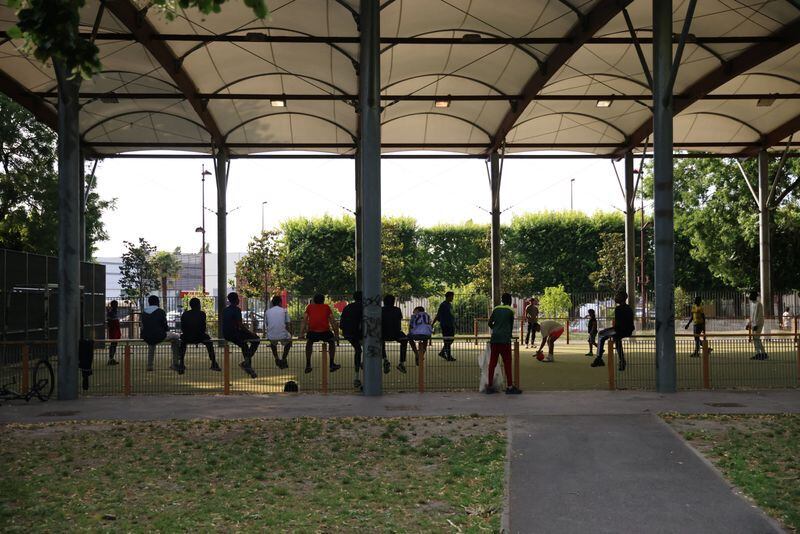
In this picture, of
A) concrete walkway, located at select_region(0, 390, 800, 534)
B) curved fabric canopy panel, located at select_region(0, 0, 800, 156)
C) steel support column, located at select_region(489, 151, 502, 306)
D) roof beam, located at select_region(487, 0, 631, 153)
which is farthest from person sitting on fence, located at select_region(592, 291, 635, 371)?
steel support column, located at select_region(489, 151, 502, 306)

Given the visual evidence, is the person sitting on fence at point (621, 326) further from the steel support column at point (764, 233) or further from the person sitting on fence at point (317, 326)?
the steel support column at point (764, 233)

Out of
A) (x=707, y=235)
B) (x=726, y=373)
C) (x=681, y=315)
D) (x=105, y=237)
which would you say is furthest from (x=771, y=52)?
(x=105, y=237)

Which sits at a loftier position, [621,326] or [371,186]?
[371,186]

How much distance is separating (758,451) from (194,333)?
10.5 metres

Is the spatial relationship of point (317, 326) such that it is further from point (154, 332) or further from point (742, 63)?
point (742, 63)

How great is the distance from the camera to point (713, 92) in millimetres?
28016

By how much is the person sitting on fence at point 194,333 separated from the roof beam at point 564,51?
11467mm

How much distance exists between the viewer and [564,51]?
2278cm

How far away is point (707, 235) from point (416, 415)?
1603 inches

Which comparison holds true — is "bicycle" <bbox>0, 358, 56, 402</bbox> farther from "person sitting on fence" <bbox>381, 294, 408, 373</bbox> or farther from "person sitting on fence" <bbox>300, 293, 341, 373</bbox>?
"person sitting on fence" <bbox>381, 294, 408, 373</bbox>

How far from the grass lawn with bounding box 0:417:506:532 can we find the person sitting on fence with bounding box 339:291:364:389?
12.5ft

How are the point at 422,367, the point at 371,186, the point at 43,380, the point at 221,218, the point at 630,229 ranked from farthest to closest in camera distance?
the point at 630,229 < the point at 221,218 < the point at 422,367 < the point at 371,186 < the point at 43,380

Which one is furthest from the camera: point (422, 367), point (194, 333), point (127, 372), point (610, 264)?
point (610, 264)

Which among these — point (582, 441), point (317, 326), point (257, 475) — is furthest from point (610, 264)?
point (257, 475)
